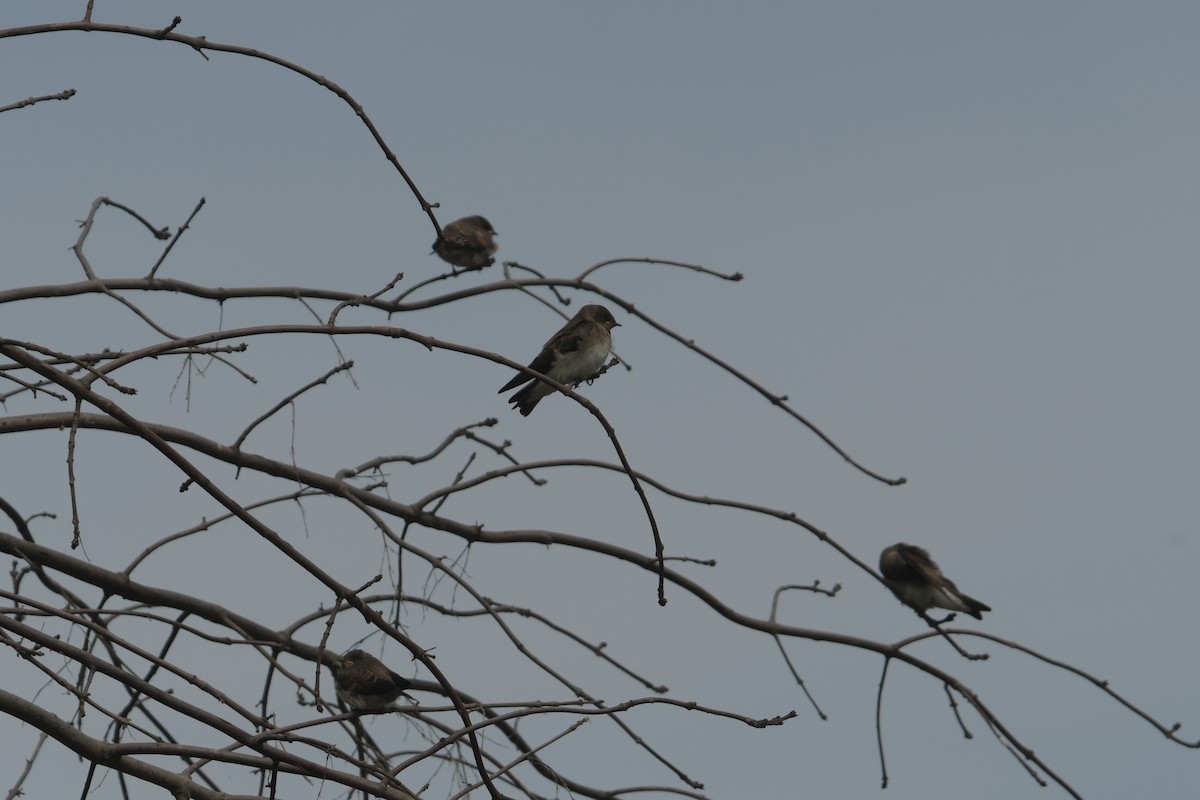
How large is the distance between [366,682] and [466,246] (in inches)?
205

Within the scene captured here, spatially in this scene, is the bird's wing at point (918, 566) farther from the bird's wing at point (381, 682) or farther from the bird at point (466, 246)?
the bird's wing at point (381, 682)

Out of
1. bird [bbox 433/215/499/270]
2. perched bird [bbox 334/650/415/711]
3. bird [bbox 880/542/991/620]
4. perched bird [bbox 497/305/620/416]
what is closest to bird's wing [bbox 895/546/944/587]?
bird [bbox 880/542/991/620]

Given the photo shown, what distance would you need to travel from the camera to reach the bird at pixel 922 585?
423 inches

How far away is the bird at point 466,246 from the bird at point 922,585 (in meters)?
4.13

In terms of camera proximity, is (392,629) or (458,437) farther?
(458,437)

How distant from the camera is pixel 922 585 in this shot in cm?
1084

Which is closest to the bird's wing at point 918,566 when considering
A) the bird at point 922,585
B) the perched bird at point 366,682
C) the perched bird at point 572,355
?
the bird at point 922,585

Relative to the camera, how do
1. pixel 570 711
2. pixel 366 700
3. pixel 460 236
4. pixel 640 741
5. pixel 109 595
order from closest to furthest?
pixel 570 711, pixel 640 741, pixel 109 595, pixel 366 700, pixel 460 236

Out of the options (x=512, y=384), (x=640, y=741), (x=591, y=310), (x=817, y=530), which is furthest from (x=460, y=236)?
(x=640, y=741)

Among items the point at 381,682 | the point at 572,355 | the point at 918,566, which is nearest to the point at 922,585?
the point at 918,566

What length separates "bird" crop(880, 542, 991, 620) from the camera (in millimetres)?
10734

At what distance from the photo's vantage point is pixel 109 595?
600 centimetres

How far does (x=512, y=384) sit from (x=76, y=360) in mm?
3958

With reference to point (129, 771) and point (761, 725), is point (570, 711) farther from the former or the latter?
point (129, 771)
